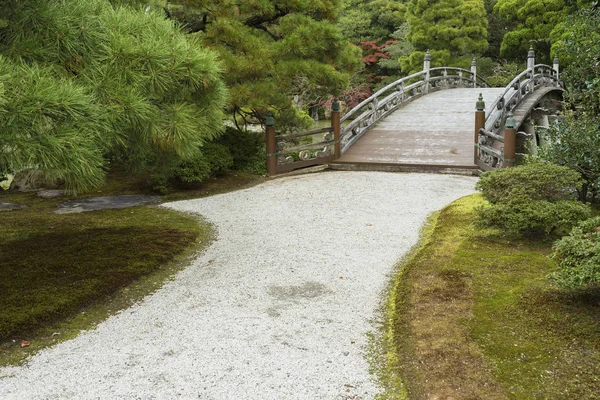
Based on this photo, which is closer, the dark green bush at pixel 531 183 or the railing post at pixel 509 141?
the dark green bush at pixel 531 183

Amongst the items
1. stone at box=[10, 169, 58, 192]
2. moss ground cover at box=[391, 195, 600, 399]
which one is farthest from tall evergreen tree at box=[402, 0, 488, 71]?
moss ground cover at box=[391, 195, 600, 399]

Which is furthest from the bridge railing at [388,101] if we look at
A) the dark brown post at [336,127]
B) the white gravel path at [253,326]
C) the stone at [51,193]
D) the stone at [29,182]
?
the stone at [29,182]

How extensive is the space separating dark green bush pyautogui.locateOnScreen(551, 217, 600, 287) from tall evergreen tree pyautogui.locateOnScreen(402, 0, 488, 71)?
20555 mm

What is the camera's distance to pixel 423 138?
13.2 m

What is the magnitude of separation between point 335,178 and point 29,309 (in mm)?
6842

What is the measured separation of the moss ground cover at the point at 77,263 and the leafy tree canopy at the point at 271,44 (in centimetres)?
303

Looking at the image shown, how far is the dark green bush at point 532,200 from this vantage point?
569 cm

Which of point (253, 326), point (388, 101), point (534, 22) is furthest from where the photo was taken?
point (534, 22)

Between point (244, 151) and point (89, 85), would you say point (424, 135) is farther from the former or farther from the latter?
point (89, 85)

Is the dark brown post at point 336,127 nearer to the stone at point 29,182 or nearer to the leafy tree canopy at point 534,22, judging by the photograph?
the stone at point 29,182

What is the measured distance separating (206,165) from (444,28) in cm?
1712

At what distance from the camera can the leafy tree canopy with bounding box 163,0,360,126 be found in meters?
9.98

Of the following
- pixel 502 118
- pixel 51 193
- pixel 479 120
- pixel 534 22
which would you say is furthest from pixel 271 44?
pixel 534 22

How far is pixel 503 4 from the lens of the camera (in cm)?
2423
